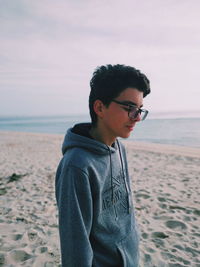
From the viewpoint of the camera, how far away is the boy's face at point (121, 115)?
1.75 meters

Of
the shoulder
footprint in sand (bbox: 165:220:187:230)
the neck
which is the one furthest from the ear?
footprint in sand (bbox: 165:220:187:230)

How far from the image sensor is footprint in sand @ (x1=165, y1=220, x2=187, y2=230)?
4355mm

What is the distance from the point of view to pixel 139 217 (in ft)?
15.6

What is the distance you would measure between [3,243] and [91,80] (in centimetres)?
302

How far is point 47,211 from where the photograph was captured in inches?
196

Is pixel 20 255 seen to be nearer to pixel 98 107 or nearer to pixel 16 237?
pixel 16 237

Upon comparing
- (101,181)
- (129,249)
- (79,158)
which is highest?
(79,158)

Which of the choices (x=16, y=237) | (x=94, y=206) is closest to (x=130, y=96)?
(x=94, y=206)

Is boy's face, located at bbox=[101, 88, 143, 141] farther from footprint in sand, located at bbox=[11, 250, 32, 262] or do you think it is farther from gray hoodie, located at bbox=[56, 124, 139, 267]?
footprint in sand, located at bbox=[11, 250, 32, 262]

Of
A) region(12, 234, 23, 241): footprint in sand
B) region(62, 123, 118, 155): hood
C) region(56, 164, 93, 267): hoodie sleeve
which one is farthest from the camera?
region(12, 234, 23, 241): footprint in sand

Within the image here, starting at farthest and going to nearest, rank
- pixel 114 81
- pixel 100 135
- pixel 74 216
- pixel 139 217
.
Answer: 1. pixel 139 217
2. pixel 100 135
3. pixel 114 81
4. pixel 74 216

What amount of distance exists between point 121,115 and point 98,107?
17 cm

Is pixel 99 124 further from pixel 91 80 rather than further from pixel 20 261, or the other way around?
pixel 20 261

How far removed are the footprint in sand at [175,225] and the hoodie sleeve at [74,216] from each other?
3.33 meters
